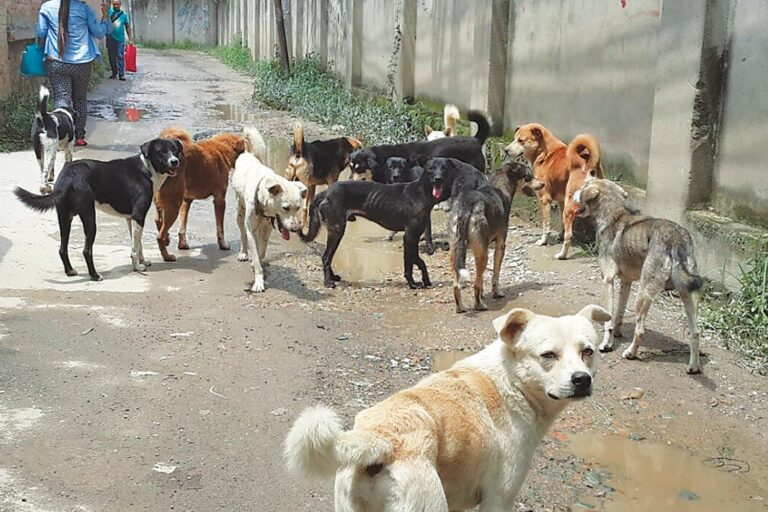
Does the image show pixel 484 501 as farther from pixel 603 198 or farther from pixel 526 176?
pixel 526 176

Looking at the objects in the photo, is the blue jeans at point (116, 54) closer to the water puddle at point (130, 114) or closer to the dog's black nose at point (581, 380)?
the water puddle at point (130, 114)

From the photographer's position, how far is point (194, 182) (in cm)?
837

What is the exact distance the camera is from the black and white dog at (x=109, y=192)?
714 centimetres

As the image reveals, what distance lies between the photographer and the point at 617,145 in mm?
8281

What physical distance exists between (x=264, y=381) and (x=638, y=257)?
262 cm

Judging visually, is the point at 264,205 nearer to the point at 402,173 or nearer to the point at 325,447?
the point at 402,173

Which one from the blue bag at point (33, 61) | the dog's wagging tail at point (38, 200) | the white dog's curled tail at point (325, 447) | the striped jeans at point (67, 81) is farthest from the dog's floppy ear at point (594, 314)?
the blue bag at point (33, 61)

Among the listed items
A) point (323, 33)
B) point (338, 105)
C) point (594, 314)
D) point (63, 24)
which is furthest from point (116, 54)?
point (594, 314)

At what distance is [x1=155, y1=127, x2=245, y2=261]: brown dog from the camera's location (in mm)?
7980

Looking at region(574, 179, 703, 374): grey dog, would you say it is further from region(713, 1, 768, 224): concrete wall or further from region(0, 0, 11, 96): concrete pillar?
region(0, 0, 11, 96): concrete pillar

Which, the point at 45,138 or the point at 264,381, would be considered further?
the point at 45,138

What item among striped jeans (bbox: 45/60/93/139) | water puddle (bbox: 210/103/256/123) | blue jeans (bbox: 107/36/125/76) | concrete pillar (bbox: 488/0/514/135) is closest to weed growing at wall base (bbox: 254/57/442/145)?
water puddle (bbox: 210/103/256/123)

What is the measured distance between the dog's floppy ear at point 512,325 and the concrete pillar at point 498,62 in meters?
7.96

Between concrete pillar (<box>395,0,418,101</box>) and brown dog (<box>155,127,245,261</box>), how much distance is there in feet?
21.2
